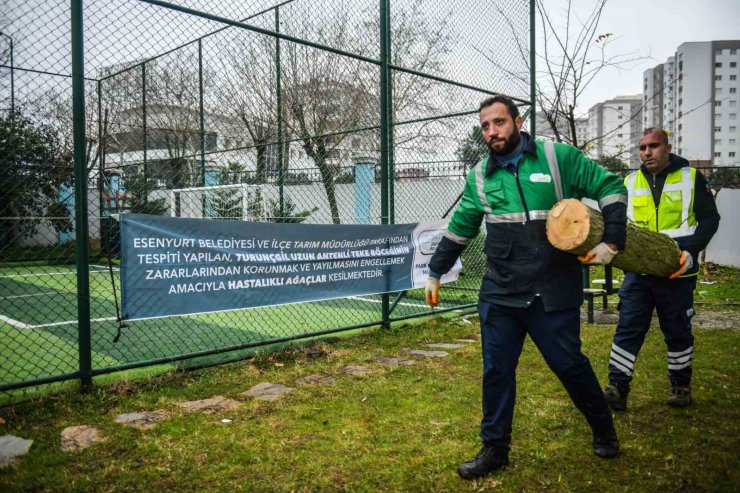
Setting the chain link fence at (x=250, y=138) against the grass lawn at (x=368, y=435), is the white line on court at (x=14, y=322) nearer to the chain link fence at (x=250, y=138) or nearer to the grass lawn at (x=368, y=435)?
the chain link fence at (x=250, y=138)

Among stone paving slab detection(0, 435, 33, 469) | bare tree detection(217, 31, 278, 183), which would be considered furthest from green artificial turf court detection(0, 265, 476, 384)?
bare tree detection(217, 31, 278, 183)

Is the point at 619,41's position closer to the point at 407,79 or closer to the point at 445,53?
the point at 445,53

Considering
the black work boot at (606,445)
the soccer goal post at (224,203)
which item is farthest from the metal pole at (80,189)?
the soccer goal post at (224,203)

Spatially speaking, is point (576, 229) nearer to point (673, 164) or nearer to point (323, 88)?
point (673, 164)

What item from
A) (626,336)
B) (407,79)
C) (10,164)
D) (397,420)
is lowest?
(397,420)

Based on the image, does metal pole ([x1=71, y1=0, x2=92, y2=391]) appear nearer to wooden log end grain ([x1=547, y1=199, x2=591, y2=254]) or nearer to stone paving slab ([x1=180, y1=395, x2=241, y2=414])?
stone paving slab ([x1=180, y1=395, x2=241, y2=414])

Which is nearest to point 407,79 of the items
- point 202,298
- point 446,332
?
point 446,332

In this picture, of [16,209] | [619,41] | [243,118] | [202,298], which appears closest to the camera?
[202,298]

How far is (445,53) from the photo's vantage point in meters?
10.7

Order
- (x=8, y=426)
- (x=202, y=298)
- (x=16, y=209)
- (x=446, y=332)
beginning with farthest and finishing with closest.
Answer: (x=16, y=209) → (x=446, y=332) → (x=202, y=298) → (x=8, y=426)

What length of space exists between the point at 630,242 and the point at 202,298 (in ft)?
10.5

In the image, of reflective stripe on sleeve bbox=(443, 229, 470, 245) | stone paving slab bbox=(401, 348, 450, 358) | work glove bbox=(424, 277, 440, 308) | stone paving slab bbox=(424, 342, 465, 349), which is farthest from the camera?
stone paving slab bbox=(424, 342, 465, 349)

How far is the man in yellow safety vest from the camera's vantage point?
367 cm

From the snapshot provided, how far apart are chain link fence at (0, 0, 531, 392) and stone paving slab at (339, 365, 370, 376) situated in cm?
91
